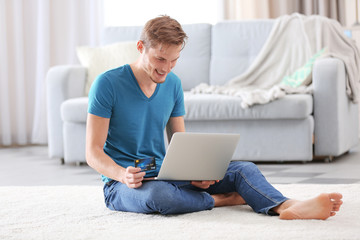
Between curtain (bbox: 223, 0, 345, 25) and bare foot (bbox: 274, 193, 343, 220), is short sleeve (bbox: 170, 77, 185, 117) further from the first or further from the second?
curtain (bbox: 223, 0, 345, 25)

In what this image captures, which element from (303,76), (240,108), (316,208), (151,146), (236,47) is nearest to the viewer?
(316,208)

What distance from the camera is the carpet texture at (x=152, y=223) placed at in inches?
66.6

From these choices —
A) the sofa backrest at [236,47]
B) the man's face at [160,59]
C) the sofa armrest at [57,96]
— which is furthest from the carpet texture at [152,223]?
the sofa backrest at [236,47]

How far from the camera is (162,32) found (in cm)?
187

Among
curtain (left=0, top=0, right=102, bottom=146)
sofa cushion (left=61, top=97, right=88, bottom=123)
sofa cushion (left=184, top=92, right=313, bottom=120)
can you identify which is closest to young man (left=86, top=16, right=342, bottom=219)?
sofa cushion (left=184, top=92, right=313, bottom=120)

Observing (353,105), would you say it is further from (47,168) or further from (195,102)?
(47,168)

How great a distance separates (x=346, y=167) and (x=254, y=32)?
1313 mm

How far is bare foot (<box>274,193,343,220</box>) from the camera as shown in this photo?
180 cm

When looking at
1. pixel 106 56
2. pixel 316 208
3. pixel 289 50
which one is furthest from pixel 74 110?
pixel 316 208

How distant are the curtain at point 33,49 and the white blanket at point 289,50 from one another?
1622 millimetres

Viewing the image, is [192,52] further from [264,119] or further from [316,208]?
[316,208]

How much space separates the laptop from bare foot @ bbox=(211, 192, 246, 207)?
0.18m

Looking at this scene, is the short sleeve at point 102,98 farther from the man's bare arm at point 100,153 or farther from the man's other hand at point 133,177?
the man's other hand at point 133,177

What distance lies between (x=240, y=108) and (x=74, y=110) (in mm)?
963
